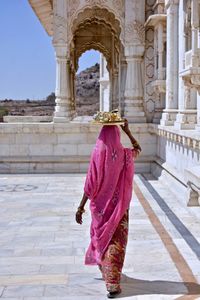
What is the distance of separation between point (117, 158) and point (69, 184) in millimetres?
6434

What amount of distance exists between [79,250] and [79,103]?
114 feet

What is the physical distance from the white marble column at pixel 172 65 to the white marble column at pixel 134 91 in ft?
7.53

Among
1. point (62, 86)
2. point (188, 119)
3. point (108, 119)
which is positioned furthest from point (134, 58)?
point (108, 119)

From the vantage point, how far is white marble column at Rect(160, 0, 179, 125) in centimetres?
1012

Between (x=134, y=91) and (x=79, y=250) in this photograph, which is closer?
(x=79, y=250)

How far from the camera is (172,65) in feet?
33.2

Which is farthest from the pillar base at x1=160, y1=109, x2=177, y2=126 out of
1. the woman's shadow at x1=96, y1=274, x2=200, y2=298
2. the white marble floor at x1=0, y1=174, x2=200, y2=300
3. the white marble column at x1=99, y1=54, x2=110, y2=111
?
the white marble column at x1=99, y1=54, x2=110, y2=111

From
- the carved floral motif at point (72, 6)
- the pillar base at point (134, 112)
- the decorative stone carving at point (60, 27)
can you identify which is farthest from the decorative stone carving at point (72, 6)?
the pillar base at point (134, 112)

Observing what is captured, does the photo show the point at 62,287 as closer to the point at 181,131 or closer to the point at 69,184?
the point at 181,131

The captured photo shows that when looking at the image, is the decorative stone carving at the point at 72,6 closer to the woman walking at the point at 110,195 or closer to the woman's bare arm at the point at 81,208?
the woman walking at the point at 110,195

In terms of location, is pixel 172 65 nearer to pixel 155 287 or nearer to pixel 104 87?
pixel 155 287

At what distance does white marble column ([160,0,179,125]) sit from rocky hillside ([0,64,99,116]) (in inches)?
659

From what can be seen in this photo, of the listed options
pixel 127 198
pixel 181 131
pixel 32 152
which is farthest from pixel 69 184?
pixel 127 198

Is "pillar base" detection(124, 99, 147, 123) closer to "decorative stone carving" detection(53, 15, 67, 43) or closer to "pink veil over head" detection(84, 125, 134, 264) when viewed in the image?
"decorative stone carving" detection(53, 15, 67, 43)
